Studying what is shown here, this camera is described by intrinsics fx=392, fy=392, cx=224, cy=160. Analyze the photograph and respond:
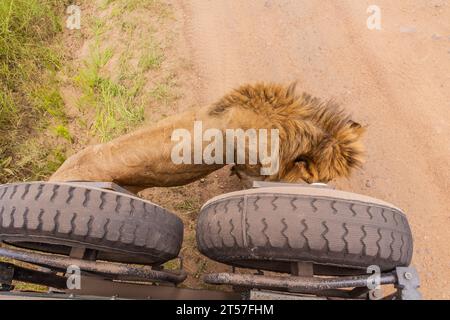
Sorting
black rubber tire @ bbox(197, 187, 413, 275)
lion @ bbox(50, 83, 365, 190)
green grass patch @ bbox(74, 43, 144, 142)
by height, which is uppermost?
green grass patch @ bbox(74, 43, 144, 142)

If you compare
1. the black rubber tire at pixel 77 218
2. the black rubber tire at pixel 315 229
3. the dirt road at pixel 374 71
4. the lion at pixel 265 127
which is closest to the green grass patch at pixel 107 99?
the dirt road at pixel 374 71

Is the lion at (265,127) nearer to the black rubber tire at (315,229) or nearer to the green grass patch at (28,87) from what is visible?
the black rubber tire at (315,229)

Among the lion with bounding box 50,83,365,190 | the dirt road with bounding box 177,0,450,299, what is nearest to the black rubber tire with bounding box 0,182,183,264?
the lion with bounding box 50,83,365,190

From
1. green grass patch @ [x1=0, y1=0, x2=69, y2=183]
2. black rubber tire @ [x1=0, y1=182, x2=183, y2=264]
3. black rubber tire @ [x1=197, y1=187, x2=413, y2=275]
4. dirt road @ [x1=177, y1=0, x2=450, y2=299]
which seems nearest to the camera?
black rubber tire @ [x1=197, y1=187, x2=413, y2=275]

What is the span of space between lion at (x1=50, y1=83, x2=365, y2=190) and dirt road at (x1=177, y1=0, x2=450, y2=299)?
46.6 inches

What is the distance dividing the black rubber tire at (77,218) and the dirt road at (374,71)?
2.21m

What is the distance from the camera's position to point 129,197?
239 centimetres

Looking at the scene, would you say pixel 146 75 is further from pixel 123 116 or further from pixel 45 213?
pixel 45 213

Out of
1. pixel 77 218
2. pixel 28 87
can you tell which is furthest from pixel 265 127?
pixel 28 87

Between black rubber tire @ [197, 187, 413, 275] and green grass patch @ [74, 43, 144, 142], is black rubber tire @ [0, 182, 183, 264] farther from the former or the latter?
green grass patch @ [74, 43, 144, 142]

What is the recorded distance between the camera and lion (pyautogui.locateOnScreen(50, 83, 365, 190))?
2633mm
